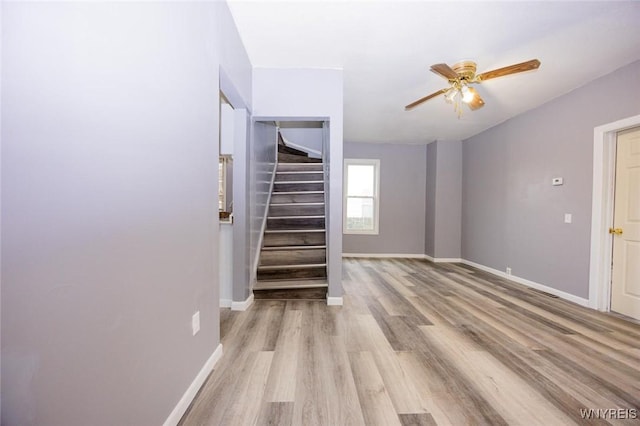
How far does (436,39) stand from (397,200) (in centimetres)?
427

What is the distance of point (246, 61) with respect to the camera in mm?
2793

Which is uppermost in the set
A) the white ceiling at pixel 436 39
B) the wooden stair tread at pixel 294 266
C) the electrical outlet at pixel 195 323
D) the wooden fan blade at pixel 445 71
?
the white ceiling at pixel 436 39

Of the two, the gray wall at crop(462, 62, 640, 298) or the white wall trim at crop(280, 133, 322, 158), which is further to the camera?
the white wall trim at crop(280, 133, 322, 158)

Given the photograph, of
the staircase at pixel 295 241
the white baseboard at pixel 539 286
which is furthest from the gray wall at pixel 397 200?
the staircase at pixel 295 241

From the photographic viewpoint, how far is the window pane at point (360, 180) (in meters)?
6.53

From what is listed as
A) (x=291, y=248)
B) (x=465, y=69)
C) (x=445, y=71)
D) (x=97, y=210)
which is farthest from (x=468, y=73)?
(x=97, y=210)

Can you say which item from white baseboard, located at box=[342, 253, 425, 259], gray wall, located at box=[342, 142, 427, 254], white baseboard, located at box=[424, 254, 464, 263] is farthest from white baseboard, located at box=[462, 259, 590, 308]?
gray wall, located at box=[342, 142, 427, 254]

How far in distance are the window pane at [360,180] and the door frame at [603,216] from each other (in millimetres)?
3919

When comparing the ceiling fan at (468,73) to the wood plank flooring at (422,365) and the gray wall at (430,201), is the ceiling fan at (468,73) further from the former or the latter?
the gray wall at (430,201)

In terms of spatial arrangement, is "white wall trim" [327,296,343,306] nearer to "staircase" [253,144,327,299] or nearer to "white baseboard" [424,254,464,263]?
"staircase" [253,144,327,299]

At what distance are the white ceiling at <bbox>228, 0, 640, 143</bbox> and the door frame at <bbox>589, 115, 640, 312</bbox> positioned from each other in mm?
796

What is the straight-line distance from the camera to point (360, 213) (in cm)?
653

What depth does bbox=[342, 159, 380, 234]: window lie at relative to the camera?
6.48 m

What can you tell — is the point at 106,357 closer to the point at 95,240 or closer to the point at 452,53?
the point at 95,240
